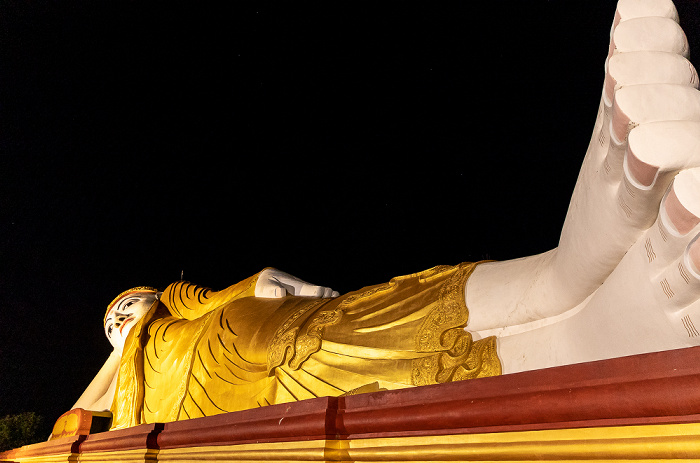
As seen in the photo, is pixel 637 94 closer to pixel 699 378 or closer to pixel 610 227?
pixel 610 227

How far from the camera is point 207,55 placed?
13.7ft

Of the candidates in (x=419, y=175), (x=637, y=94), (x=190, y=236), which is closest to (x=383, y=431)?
(x=637, y=94)

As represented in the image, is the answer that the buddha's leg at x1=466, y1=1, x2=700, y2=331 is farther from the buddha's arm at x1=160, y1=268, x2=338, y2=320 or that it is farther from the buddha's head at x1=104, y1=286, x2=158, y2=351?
the buddha's head at x1=104, y1=286, x2=158, y2=351

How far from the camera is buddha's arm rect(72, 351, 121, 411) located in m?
2.53

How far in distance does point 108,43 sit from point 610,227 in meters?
4.28

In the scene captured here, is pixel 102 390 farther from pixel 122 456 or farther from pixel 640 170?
pixel 640 170

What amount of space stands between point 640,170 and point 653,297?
0.71 ft

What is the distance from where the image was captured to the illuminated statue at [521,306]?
766mm

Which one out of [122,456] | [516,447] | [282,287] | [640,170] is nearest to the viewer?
[516,447]

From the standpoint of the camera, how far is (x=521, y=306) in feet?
4.00

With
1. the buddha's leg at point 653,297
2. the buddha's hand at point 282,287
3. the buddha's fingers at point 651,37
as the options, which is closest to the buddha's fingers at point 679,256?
the buddha's leg at point 653,297

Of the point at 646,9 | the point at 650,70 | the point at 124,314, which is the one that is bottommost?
the point at 650,70

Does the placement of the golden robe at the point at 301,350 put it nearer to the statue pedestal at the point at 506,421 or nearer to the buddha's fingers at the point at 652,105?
the statue pedestal at the point at 506,421

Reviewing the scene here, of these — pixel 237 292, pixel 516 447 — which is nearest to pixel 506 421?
pixel 516 447
